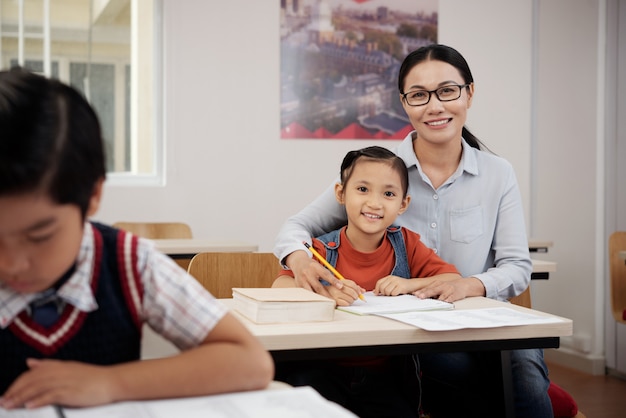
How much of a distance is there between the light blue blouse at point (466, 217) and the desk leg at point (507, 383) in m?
0.53

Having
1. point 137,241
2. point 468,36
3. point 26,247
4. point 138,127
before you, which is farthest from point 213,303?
point 468,36

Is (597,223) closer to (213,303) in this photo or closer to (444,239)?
(444,239)

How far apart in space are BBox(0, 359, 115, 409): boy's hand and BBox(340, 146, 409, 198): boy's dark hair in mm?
1348

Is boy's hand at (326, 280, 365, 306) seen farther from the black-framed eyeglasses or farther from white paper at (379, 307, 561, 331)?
the black-framed eyeglasses

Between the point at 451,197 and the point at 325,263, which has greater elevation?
the point at 451,197

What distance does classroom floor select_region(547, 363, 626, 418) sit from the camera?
376 centimetres

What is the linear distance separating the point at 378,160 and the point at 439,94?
0.97 feet

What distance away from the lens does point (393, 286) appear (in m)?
1.93

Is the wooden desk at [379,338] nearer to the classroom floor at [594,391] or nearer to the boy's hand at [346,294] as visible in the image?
the boy's hand at [346,294]

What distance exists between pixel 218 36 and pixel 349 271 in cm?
310

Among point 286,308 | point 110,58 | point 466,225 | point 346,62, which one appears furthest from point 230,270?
point 346,62

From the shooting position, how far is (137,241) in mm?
1001

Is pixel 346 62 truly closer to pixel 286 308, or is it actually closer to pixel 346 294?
pixel 346 294

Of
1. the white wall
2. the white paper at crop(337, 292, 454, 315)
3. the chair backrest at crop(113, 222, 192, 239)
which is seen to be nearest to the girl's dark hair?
the white paper at crop(337, 292, 454, 315)
